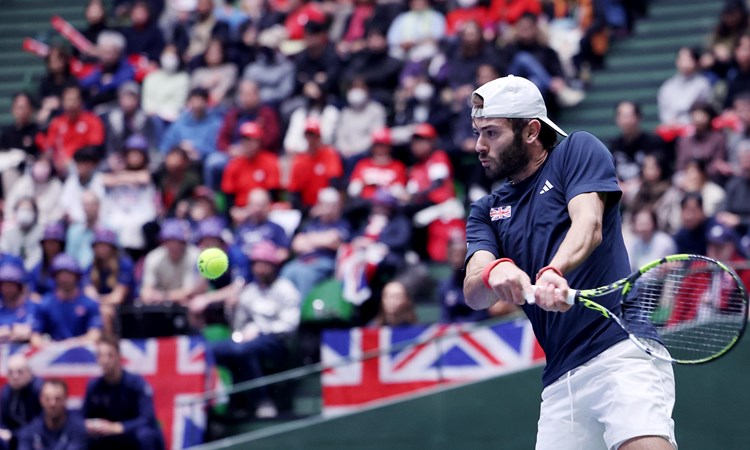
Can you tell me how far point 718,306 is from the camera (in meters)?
6.72

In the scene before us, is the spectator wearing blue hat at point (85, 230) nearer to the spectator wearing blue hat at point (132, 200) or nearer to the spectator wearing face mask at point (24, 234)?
the spectator wearing blue hat at point (132, 200)

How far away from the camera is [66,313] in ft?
39.0

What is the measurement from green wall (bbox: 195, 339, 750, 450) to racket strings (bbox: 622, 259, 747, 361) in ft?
8.36

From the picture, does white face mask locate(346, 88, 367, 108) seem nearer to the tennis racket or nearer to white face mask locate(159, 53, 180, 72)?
white face mask locate(159, 53, 180, 72)

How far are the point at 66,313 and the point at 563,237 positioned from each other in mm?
7474

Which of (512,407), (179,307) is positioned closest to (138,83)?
(179,307)

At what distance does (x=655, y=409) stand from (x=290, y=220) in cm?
805

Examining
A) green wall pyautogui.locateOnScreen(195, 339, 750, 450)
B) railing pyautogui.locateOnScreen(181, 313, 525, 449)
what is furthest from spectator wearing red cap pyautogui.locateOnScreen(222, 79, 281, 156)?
green wall pyautogui.locateOnScreen(195, 339, 750, 450)

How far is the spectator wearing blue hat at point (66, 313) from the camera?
11.8m

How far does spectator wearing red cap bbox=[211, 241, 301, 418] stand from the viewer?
10742mm

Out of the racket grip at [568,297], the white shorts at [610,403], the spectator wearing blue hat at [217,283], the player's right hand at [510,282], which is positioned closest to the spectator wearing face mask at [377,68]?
the spectator wearing blue hat at [217,283]

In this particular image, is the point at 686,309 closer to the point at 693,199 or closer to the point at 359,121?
the point at 693,199

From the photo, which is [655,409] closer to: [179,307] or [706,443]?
[706,443]

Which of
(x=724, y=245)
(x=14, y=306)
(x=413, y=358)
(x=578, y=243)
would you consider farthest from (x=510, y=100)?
(x=14, y=306)
